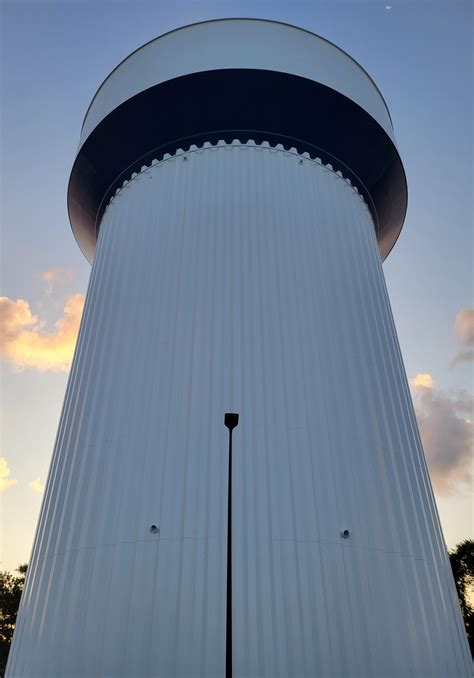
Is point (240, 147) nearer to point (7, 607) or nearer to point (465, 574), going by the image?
point (465, 574)

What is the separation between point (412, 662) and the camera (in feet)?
27.7

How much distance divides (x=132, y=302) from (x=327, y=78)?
7862 mm

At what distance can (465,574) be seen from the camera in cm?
2819

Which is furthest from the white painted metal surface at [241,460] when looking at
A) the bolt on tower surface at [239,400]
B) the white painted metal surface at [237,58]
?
the white painted metal surface at [237,58]

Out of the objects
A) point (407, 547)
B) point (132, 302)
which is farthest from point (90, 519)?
point (407, 547)

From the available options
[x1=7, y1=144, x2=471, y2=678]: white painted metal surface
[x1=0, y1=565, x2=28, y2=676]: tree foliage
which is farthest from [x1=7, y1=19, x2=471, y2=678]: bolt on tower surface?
[x1=0, y1=565, x2=28, y2=676]: tree foliage

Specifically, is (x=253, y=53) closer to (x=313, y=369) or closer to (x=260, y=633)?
(x=313, y=369)

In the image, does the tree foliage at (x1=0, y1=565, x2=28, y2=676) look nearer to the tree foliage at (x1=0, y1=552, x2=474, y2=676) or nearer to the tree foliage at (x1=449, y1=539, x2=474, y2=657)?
the tree foliage at (x1=0, y1=552, x2=474, y2=676)

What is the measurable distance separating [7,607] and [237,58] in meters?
32.4

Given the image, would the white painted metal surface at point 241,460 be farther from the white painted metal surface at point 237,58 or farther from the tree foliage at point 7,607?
the tree foliage at point 7,607

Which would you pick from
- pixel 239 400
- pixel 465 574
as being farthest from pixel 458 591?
pixel 239 400

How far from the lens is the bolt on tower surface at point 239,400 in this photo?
8.40 meters

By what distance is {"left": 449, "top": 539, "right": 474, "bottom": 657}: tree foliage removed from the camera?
87.9 ft

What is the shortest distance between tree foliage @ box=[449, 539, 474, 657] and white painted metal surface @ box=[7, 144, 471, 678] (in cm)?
2011
